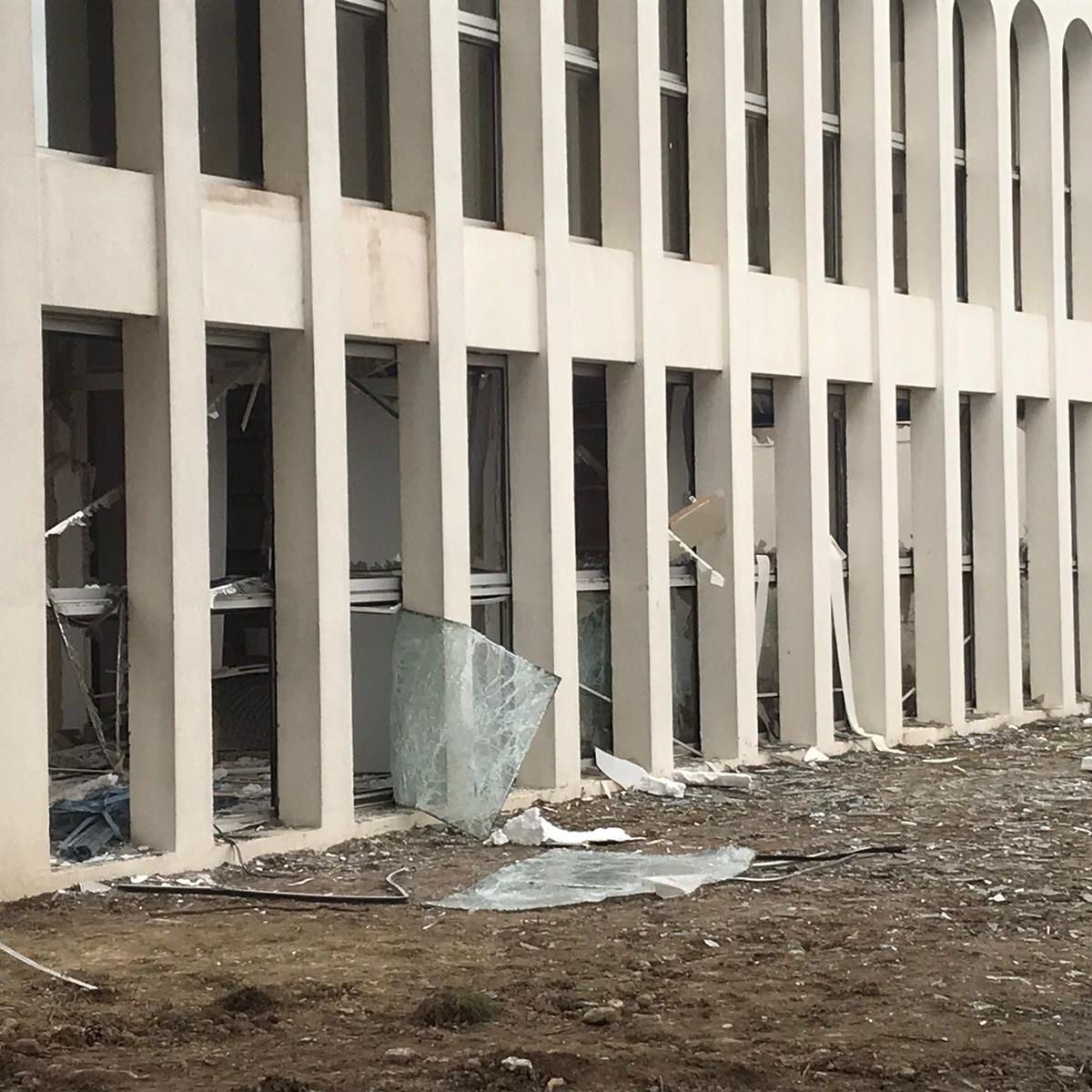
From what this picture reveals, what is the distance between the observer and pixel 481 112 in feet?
45.1

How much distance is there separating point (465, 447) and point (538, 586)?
4.55ft

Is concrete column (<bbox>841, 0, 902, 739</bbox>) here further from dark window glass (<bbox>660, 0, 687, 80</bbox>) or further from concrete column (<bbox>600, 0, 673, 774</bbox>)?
concrete column (<bbox>600, 0, 673, 774</bbox>)

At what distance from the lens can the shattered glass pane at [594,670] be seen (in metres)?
14.7

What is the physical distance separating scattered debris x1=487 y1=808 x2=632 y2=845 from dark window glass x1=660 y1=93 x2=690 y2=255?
571 centimetres

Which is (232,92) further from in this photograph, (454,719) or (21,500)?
(454,719)

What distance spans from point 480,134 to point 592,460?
107 inches

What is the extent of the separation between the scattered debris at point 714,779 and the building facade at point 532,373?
195 millimetres

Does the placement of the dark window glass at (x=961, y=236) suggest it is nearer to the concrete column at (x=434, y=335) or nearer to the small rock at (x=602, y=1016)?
the concrete column at (x=434, y=335)

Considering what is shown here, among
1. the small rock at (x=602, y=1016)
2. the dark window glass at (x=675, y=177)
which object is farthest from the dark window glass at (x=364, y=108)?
the small rock at (x=602, y=1016)

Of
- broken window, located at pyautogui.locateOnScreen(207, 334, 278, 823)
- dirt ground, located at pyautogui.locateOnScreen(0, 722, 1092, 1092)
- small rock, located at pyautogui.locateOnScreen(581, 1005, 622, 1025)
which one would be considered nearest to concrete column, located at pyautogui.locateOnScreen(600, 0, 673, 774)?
dirt ground, located at pyautogui.locateOnScreen(0, 722, 1092, 1092)

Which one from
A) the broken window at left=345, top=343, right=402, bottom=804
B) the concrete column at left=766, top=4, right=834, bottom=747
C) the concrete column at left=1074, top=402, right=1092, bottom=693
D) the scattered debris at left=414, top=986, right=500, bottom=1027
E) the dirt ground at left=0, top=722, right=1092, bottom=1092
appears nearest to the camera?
the dirt ground at left=0, top=722, right=1092, bottom=1092

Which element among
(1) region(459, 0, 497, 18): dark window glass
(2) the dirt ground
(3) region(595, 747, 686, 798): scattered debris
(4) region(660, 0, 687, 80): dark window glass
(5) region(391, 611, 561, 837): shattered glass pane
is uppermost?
(4) region(660, 0, 687, 80): dark window glass

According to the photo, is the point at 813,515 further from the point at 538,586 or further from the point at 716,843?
the point at 716,843

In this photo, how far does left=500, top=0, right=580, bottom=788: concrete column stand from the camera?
44.0ft
